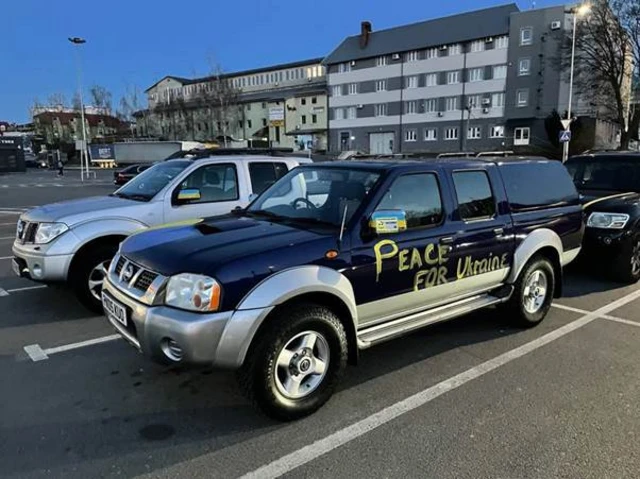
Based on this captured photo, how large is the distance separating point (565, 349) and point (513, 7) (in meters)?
60.7

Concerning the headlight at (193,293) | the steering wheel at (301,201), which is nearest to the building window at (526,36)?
the steering wheel at (301,201)

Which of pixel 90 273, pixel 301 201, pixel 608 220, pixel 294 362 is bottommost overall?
pixel 294 362

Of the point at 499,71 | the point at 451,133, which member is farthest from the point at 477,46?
the point at 451,133

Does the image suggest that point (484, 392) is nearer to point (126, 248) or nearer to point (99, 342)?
point (126, 248)

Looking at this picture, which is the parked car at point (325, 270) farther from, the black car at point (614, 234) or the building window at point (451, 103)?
the building window at point (451, 103)

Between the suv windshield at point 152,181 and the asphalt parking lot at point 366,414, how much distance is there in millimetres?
1910

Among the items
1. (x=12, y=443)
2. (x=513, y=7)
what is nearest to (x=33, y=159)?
(x=513, y=7)

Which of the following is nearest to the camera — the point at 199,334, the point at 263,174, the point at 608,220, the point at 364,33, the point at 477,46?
the point at 199,334

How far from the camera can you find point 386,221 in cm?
362

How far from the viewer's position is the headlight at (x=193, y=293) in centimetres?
304

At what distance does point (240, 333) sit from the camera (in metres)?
3.05

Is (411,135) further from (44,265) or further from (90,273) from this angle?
(44,265)

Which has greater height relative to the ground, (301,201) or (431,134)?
(431,134)

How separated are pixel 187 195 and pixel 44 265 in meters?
1.74
